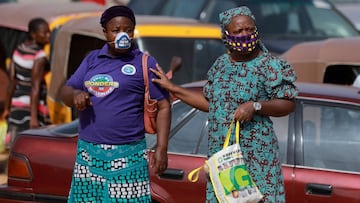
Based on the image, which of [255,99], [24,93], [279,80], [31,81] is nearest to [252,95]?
[255,99]

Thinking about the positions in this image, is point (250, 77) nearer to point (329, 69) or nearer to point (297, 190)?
point (297, 190)

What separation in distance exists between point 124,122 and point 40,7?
759 cm

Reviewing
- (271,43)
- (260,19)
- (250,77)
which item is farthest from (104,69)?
(260,19)

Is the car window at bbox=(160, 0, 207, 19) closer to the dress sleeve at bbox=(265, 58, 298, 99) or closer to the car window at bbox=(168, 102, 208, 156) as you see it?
the car window at bbox=(168, 102, 208, 156)

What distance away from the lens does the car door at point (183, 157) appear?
6117 mm

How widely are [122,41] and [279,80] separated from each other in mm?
798

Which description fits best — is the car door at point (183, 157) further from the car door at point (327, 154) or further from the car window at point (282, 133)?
the car door at point (327, 154)

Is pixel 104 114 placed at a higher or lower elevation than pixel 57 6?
lower

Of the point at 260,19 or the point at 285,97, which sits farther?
the point at 260,19

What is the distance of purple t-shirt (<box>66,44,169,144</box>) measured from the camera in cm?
516

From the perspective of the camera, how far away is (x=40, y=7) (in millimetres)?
12555

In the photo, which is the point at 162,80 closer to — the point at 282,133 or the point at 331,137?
the point at 282,133

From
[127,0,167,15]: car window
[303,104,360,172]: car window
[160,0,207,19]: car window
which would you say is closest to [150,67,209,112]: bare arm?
[303,104,360,172]: car window

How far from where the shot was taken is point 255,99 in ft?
16.5
